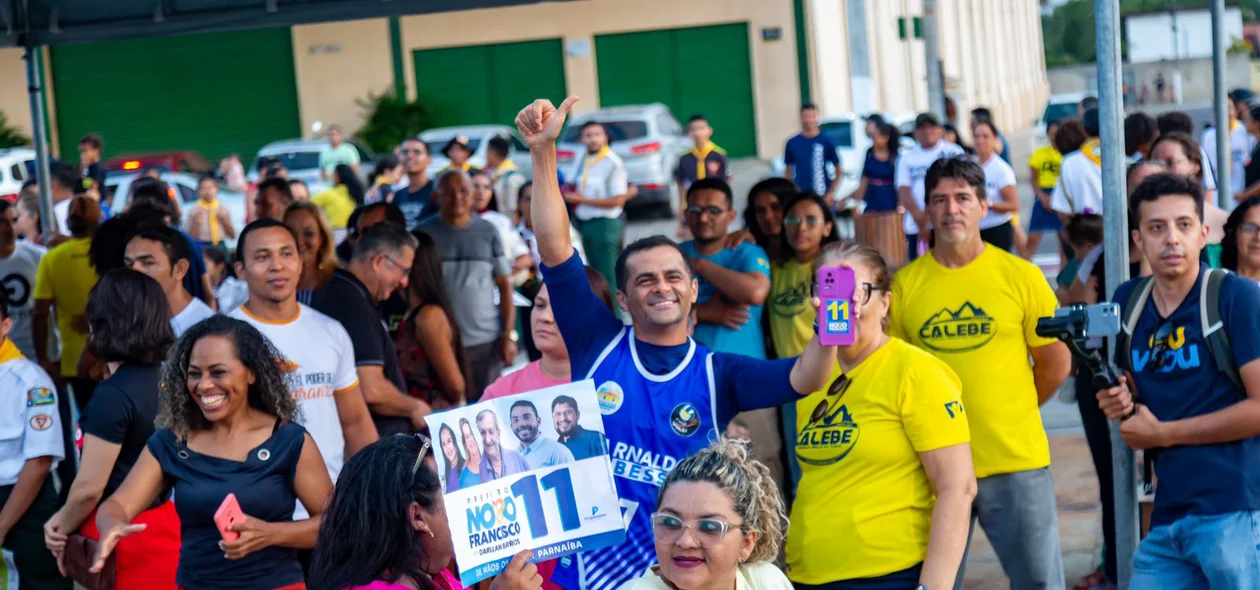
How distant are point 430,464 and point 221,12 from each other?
21.5ft

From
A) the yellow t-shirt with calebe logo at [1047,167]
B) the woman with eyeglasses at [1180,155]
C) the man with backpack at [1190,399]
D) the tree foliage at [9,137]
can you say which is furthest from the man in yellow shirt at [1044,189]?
the tree foliage at [9,137]

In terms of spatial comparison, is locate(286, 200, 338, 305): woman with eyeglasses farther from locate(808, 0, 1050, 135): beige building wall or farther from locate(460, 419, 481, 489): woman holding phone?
locate(808, 0, 1050, 135): beige building wall

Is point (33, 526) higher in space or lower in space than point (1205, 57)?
lower

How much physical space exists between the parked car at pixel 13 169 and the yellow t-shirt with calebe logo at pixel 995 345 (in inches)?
843

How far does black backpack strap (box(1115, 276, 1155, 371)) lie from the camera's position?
14.7 feet

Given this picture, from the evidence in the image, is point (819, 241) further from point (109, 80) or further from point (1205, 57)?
point (1205, 57)

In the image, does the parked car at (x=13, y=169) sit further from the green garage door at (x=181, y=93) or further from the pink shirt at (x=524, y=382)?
the pink shirt at (x=524, y=382)

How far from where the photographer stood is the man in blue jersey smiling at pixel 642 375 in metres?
4.03

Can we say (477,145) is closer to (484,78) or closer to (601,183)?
(484,78)

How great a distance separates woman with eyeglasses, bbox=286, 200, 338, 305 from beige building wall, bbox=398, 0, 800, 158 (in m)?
25.4

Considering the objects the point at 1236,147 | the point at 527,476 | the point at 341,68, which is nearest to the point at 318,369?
the point at 527,476

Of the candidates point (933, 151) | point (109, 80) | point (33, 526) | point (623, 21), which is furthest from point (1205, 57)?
point (33, 526)

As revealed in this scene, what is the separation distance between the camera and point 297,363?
18.3ft

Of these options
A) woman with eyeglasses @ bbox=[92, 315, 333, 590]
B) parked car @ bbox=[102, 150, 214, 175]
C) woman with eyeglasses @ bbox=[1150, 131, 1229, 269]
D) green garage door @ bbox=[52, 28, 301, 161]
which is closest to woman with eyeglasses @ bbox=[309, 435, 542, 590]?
woman with eyeglasses @ bbox=[92, 315, 333, 590]
